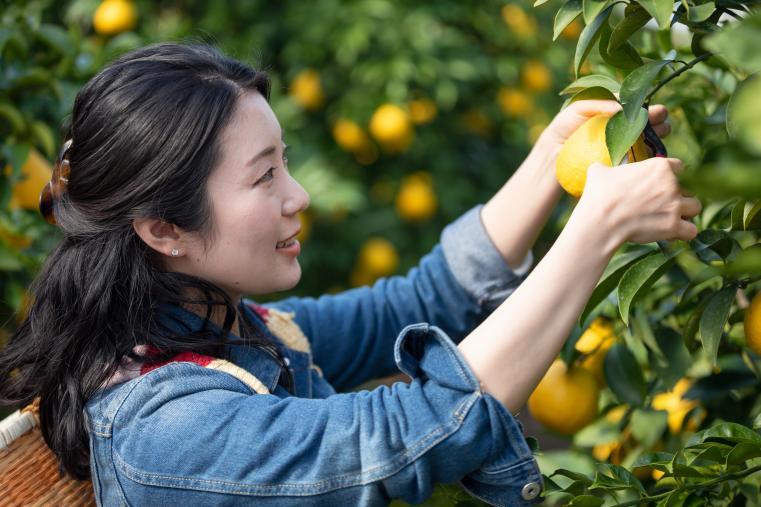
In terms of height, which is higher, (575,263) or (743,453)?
(575,263)

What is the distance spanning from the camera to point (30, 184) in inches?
64.2

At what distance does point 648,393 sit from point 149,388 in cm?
60

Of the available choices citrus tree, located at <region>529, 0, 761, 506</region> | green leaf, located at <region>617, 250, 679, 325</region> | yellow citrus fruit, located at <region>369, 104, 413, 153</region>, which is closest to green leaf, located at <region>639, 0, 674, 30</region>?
citrus tree, located at <region>529, 0, 761, 506</region>

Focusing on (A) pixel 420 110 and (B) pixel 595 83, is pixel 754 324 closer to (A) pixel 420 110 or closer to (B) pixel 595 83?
(B) pixel 595 83

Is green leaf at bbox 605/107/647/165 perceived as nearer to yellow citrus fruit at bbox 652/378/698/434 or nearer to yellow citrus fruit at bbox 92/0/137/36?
yellow citrus fruit at bbox 652/378/698/434

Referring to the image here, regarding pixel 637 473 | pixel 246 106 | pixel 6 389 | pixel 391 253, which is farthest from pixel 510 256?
pixel 391 253

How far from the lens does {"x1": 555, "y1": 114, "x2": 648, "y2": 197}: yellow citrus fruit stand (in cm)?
89

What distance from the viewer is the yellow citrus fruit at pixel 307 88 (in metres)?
2.54

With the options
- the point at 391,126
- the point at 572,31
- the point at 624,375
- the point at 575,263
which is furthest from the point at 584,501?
the point at 572,31

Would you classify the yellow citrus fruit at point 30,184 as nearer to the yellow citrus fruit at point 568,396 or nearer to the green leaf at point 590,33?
the yellow citrus fruit at point 568,396

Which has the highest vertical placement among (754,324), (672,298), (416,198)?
(754,324)

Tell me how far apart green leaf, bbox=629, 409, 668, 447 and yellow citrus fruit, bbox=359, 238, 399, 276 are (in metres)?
1.40

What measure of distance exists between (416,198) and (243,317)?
54.7 inches

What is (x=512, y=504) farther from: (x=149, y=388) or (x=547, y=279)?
(x=149, y=388)
